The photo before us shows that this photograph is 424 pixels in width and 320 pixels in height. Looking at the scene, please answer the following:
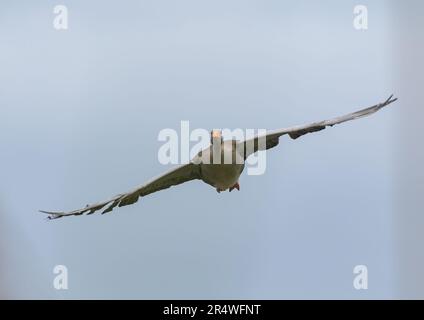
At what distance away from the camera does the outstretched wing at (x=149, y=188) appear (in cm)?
447

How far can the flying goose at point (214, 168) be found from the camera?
443 centimetres

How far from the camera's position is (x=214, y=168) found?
179 inches

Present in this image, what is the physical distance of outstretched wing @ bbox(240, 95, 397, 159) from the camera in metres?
4.34

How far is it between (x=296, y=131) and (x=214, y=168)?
34cm

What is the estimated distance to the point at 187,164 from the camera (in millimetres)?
4578

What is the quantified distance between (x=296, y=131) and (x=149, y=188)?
0.58 meters

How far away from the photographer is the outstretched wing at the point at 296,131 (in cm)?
434

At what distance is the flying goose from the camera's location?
14.5 ft

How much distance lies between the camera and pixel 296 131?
4.41m

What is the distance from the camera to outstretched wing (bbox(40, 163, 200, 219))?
4.47 meters
